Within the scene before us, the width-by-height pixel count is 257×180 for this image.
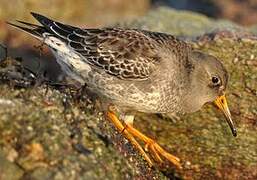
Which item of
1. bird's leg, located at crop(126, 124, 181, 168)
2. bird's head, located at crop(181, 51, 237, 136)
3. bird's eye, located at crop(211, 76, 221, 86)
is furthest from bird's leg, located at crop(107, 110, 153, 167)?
bird's eye, located at crop(211, 76, 221, 86)

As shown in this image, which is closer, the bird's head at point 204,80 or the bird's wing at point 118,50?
the bird's wing at point 118,50

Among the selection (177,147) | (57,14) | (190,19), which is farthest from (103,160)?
(57,14)

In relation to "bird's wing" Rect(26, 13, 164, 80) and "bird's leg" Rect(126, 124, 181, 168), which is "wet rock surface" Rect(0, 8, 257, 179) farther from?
"bird's wing" Rect(26, 13, 164, 80)

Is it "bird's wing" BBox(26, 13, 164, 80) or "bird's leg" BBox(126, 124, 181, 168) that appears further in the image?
"bird's leg" BBox(126, 124, 181, 168)

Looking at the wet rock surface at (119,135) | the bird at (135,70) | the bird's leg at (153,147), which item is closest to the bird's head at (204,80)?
the bird at (135,70)

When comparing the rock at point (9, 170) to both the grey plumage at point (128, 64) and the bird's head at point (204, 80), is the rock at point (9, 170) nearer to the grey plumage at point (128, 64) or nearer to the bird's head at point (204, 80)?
the grey plumage at point (128, 64)

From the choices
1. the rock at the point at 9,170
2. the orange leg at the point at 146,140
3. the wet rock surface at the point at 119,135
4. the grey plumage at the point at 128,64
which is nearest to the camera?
the rock at the point at 9,170

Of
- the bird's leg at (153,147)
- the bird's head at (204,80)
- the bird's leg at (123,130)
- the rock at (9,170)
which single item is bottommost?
the bird's leg at (153,147)
